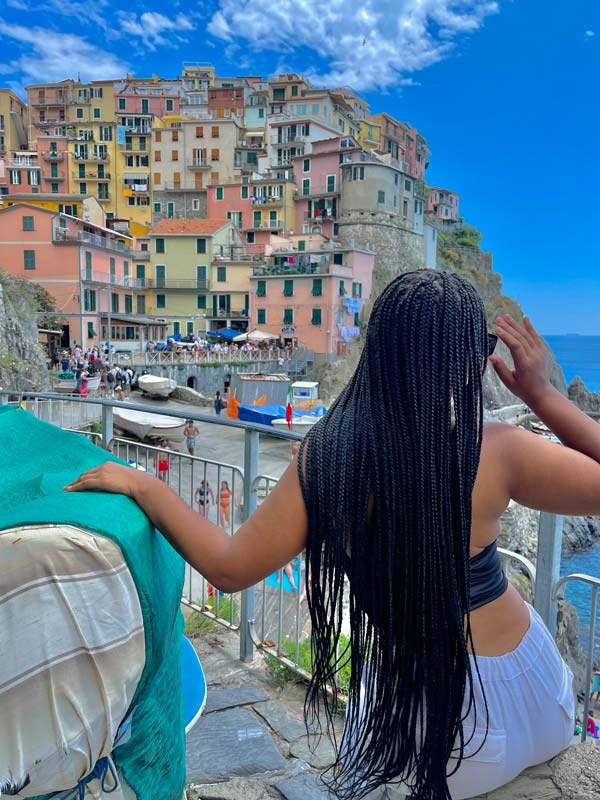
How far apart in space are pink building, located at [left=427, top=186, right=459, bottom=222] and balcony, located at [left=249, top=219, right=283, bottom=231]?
117ft

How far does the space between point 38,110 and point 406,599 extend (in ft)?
252

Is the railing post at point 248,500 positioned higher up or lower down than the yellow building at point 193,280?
lower down

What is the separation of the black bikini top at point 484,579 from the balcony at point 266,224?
5193 cm

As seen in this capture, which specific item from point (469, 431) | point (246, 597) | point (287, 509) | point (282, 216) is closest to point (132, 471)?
point (287, 509)

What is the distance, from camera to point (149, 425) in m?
15.7

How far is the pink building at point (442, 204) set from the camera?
8138 cm

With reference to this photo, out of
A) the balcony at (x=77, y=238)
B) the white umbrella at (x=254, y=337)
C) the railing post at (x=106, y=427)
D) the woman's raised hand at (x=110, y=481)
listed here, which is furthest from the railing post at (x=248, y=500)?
the white umbrella at (x=254, y=337)

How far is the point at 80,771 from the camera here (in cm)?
113

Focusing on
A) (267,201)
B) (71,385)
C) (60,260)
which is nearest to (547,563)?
(71,385)

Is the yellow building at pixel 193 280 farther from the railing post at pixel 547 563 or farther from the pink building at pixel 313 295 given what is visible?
→ the railing post at pixel 547 563

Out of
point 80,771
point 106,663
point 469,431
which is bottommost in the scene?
point 80,771

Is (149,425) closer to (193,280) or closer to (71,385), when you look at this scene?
(71,385)

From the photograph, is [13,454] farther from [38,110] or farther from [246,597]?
[38,110]

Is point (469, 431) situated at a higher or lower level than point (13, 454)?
higher
